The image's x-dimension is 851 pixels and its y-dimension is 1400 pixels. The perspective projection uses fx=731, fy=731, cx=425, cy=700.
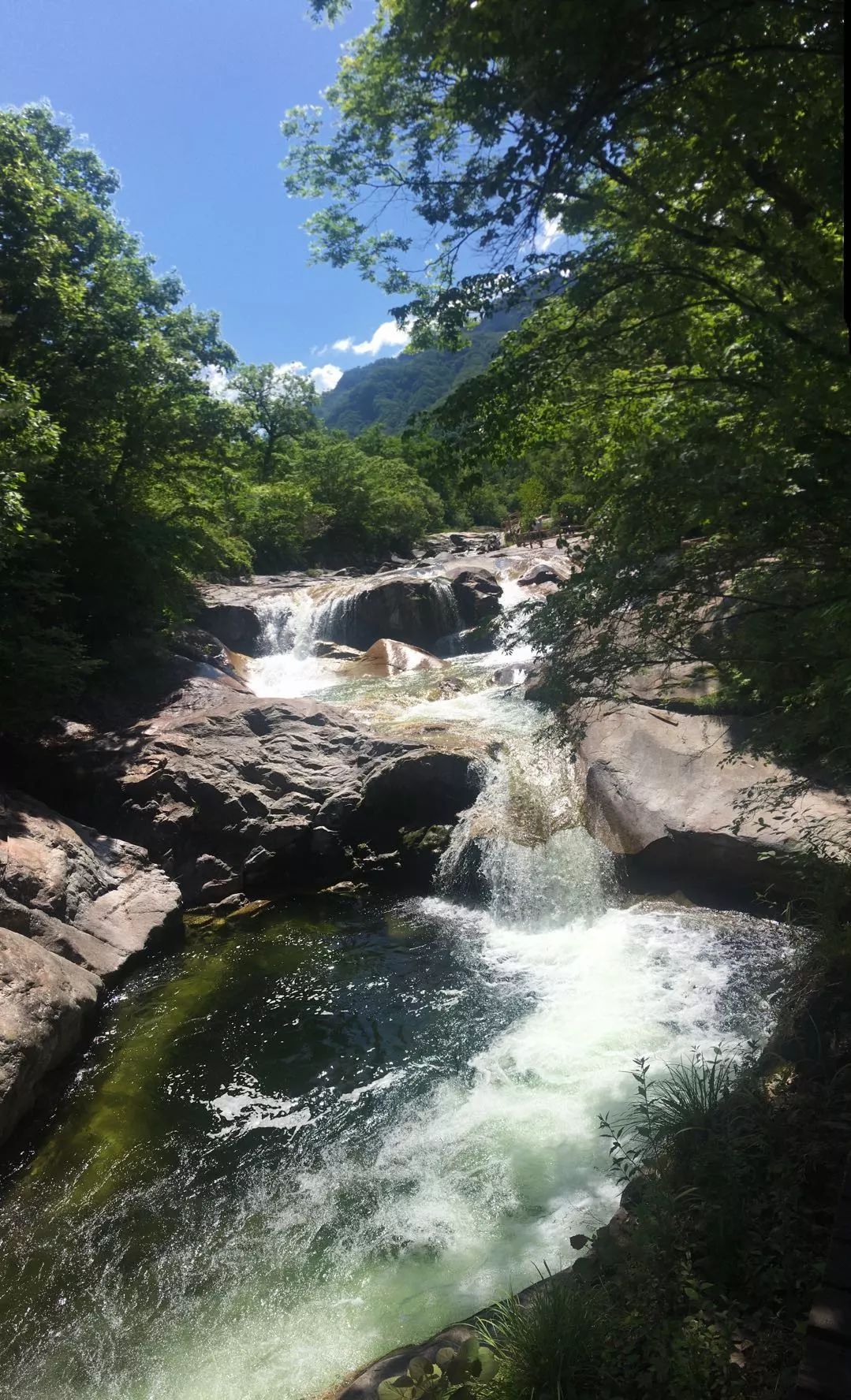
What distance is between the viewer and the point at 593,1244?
141 inches

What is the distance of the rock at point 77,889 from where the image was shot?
24.7 ft

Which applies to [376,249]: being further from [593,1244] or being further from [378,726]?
[378,726]

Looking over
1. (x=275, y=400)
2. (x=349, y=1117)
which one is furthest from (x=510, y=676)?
(x=275, y=400)

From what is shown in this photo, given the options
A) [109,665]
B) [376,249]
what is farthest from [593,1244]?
[109,665]

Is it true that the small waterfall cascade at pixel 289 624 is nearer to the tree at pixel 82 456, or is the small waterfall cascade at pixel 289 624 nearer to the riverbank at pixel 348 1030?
the tree at pixel 82 456

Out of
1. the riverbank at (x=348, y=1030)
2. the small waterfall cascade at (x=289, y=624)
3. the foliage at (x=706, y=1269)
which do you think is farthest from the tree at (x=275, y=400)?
the foliage at (x=706, y=1269)

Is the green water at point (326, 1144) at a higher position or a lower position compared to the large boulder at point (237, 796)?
lower

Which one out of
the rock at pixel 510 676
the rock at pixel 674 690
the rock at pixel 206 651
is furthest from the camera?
the rock at pixel 510 676

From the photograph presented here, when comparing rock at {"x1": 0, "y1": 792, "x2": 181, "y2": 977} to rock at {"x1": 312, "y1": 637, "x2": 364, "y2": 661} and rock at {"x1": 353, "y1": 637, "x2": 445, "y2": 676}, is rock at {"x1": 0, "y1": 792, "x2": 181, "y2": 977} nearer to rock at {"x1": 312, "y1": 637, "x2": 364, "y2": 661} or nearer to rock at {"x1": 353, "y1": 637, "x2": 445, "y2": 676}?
rock at {"x1": 353, "y1": 637, "x2": 445, "y2": 676}

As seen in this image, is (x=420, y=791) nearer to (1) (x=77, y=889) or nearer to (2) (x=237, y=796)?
(2) (x=237, y=796)

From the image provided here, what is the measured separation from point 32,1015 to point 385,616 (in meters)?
16.0

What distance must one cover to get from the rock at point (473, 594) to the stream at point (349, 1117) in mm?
12130

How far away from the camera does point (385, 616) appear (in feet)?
69.2

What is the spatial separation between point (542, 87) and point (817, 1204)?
479cm
